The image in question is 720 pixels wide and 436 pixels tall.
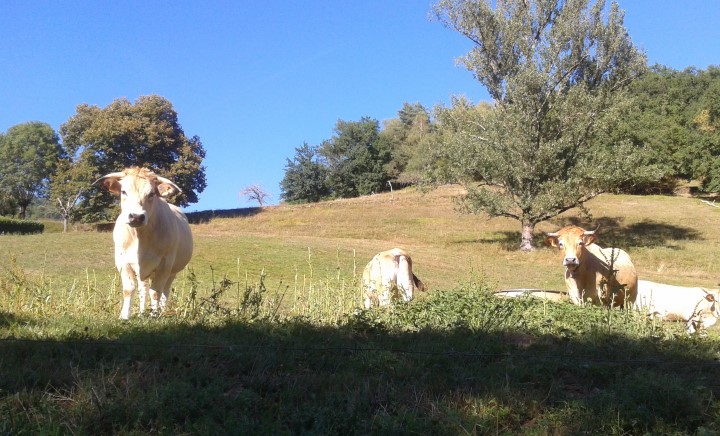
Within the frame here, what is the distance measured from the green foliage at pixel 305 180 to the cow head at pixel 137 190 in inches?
3290

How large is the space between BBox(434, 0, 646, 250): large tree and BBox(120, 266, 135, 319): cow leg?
88.6 ft

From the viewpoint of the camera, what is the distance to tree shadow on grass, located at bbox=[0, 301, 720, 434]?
15.3ft

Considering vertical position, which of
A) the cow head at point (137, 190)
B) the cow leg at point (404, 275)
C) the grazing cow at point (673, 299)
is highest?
the cow head at point (137, 190)

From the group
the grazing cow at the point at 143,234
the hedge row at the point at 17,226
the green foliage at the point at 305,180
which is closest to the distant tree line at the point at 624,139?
the green foliage at the point at 305,180

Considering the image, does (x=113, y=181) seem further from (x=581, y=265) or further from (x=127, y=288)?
(x=581, y=265)

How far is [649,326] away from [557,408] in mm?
3533

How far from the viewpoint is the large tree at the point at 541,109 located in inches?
1298

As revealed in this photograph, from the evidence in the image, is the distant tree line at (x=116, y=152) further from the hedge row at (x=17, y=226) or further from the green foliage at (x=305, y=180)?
the green foliage at (x=305, y=180)

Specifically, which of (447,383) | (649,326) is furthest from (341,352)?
(649,326)

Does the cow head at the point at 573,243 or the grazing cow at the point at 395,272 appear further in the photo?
the grazing cow at the point at 395,272

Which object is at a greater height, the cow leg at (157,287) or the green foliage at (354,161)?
the green foliage at (354,161)

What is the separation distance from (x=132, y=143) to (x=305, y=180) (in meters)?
43.1

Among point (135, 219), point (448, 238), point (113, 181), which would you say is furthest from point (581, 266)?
point (448, 238)

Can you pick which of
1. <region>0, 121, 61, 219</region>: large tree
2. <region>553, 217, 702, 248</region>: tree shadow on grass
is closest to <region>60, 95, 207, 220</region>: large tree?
<region>0, 121, 61, 219</region>: large tree
